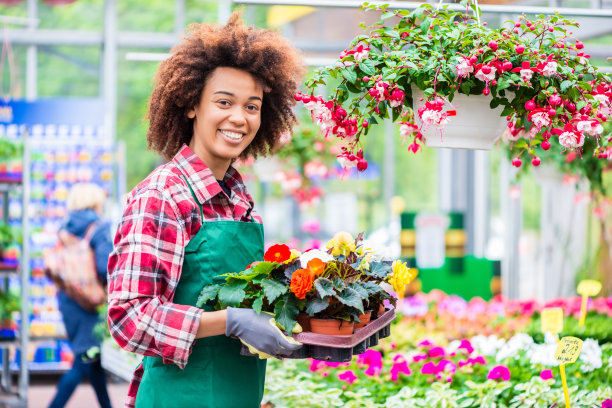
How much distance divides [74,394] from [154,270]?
15.4 ft

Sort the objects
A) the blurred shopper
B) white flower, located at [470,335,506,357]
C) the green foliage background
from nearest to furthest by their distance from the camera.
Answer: white flower, located at [470,335,506,357] < the blurred shopper < the green foliage background

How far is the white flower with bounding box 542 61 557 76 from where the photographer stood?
1.77m

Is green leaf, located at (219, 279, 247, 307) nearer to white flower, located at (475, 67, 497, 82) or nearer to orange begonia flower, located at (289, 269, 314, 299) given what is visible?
orange begonia flower, located at (289, 269, 314, 299)

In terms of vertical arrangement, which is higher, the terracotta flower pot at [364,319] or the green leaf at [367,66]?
the green leaf at [367,66]

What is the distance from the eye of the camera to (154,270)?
65.2 inches

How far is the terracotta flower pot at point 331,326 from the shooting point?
1681 millimetres

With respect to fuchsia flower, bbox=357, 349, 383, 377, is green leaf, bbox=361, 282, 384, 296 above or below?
above

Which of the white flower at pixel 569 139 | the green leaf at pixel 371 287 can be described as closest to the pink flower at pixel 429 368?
the green leaf at pixel 371 287

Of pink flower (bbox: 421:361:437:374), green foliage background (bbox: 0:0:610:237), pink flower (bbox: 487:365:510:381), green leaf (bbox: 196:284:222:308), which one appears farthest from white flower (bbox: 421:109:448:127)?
green foliage background (bbox: 0:0:610:237)

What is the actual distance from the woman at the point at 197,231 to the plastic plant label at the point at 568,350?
2.84 feet

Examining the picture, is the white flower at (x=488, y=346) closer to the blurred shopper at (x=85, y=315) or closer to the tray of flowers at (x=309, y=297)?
the tray of flowers at (x=309, y=297)

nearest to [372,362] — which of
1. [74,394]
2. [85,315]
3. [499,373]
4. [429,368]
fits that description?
[429,368]

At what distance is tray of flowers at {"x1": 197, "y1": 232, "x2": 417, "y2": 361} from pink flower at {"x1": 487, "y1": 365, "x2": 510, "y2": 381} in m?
1.18

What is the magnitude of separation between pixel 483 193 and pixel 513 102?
8.07 meters
